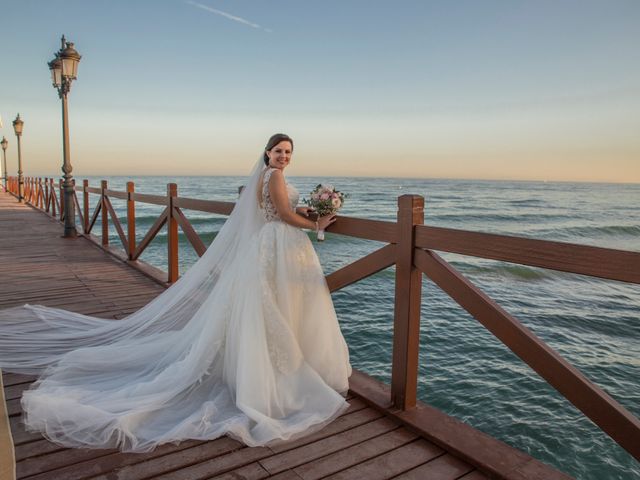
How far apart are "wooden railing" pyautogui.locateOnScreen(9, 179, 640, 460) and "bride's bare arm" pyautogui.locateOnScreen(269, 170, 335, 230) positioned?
21cm

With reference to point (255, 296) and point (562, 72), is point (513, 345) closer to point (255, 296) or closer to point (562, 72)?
point (255, 296)

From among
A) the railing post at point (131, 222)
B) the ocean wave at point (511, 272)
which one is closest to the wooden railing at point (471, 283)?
the railing post at point (131, 222)

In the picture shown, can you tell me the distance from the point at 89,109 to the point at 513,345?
33.5 metres

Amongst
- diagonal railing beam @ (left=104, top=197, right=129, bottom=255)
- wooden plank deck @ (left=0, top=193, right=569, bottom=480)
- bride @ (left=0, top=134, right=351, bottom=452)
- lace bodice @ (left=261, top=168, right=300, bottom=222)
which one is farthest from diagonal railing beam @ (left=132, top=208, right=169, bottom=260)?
wooden plank deck @ (left=0, top=193, right=569, bottom=480)

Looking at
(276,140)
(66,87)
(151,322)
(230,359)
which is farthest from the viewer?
(66,87)

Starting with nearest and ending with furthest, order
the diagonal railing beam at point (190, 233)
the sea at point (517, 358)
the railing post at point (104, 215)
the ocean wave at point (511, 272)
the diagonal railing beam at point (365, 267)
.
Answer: the diagonal railing beam at point (365, 267) → the sea at point (517, 358) → the diagonal railing beam at point (190, 233) → the railing post at point (104, 215) → the ocean wave at point (511, 272)

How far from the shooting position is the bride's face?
2.91 m

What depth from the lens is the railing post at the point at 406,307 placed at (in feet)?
7.91

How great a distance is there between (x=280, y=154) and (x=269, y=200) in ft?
1.01

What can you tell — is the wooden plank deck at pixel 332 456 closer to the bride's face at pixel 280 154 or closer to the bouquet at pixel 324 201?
the bouquet at pixel 324 201

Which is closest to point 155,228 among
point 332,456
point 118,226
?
point 118,226

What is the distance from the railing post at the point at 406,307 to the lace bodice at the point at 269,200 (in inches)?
30.2

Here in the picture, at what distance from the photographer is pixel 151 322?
3.42 m

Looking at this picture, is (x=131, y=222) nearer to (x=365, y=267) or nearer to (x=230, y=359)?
(x=230, y=359)
